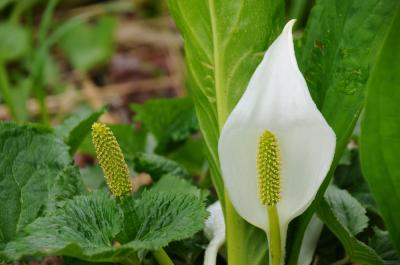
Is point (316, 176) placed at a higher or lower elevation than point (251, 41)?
lower

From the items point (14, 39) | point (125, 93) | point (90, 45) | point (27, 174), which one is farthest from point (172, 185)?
point (90, 45)

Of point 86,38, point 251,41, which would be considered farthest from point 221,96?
point 86,38

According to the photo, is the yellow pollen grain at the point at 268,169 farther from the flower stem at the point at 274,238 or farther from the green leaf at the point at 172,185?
the green leaf at the point at 172,185

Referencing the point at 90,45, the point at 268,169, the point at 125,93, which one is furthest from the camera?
the point at 90,45

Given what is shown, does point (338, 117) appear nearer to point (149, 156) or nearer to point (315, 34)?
point (315, 34)

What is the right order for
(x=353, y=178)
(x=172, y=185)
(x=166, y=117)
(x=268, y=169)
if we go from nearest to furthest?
1. (x=268, y=169)
2. (x=172, y=185)
3. (x=353, y=178)
4. (x=166, y=117)

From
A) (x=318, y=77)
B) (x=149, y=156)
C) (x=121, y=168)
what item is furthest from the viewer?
(x=149, y=156)

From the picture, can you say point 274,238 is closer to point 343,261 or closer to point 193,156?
point 343,261
